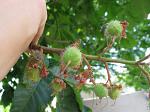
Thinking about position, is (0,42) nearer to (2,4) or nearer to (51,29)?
(2,4)

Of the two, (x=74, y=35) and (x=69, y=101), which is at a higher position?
(x=74, y=35)

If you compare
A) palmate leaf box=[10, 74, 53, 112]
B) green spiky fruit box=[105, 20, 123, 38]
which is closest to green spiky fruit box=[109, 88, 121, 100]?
green spiky fruit box=[105, 20, 123, 38]

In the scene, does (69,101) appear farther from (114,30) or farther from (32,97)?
(114,30)

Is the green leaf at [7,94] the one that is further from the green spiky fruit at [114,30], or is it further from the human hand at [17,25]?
the human hand at [17,25]

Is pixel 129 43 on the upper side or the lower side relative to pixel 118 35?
upper

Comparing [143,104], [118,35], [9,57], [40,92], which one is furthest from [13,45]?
[143,104]

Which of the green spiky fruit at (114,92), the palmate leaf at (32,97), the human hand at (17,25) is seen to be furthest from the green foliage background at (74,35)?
the human hand at (17,25)

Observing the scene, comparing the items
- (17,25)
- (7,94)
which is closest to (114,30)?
(17,25)

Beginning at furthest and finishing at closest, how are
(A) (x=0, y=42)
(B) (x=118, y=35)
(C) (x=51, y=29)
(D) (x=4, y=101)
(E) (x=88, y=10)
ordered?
1. (E) (x=88, y=10)
2. (C) (x=51, y=29)
3. (D) (x=4, y=101)
4. (B) (x=118, y=35)
5. (A) (x=0, y=42)
